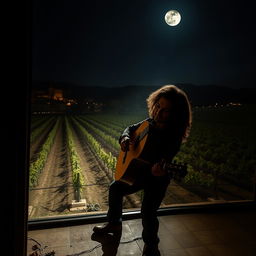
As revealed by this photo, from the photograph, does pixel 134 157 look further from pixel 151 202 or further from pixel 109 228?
pixel 109 228

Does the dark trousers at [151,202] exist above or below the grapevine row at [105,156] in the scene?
above

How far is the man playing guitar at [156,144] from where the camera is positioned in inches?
66.4

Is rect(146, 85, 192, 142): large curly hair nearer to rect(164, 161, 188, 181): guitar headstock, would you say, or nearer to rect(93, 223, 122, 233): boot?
rect(164, 161, 188, 181): guitar headstock

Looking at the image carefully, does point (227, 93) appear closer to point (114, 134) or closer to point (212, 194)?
point (114, 134)

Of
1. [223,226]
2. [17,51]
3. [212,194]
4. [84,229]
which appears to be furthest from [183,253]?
[212,194]

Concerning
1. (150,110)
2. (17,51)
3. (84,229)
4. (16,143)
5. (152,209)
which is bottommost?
(84,229)

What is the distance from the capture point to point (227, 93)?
25.0 metres

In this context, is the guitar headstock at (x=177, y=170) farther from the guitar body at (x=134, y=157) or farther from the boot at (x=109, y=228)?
the boot at (x=109, y=228)

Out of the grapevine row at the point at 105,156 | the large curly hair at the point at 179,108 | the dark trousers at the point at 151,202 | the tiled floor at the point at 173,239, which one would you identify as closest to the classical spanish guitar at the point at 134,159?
the dark trousers at the point at 151,202

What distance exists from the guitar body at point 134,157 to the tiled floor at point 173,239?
23.3 inches

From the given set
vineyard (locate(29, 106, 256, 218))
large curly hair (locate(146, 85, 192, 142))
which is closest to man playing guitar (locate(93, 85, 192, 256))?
large curly hair (locate(146, 85, 192, 142))

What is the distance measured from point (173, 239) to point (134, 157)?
0.92 meters

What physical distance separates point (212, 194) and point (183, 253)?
5.83 m

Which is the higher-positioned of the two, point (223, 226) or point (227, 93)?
point (227, 93)
